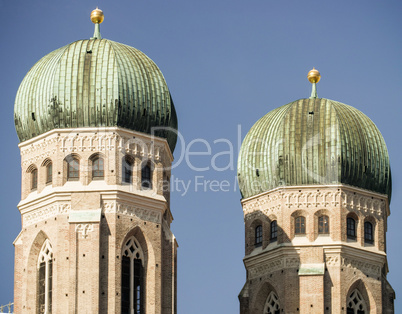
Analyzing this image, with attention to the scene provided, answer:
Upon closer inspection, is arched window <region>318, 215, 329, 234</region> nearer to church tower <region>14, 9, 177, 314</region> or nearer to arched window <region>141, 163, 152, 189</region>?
church tower <region>14, 9, 177, 314</region>

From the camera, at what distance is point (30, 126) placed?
285ft

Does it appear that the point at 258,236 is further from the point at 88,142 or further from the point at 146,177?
the point at 88,142

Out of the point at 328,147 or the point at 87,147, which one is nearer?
the point at 87,147

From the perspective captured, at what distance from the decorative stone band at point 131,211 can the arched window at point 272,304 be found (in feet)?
27.4

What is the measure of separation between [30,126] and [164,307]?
1017cm

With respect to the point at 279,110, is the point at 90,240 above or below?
below

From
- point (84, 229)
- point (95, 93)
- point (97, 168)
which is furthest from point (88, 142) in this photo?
point (84, 229)

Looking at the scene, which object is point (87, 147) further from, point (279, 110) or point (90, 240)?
point (279, 110)

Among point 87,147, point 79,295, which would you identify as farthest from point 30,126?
point 79,295

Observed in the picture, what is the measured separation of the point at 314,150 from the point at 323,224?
11.5ft

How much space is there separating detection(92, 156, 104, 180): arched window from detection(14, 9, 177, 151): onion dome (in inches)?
60.7

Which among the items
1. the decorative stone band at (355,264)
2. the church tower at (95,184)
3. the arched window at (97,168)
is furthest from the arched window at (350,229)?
the arched window at (97,168)

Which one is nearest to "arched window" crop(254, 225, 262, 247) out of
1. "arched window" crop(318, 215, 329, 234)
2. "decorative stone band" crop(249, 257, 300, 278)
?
"decorative stone band" crop(249, 257, 300, 278)

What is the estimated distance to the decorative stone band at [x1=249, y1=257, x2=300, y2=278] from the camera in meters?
90.1
